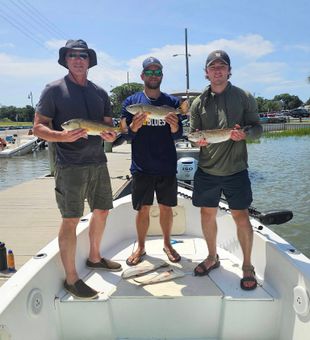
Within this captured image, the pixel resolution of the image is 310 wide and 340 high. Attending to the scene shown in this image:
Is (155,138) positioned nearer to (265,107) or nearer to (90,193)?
(90,193)

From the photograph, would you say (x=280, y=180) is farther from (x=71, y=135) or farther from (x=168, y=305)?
(x=71, y=135)

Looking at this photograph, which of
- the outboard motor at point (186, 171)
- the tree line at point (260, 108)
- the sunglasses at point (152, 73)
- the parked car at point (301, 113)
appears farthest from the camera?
the tree line at point (260, 108)

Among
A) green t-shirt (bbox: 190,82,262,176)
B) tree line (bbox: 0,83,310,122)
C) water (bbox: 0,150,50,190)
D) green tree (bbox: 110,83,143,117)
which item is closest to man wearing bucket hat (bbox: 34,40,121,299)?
green t-shirt (bbox: 190,82,262,176)

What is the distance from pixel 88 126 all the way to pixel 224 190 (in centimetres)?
141

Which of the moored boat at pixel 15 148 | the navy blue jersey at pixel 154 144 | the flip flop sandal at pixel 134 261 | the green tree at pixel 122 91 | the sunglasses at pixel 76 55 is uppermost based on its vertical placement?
the green tree at pixel 122 91

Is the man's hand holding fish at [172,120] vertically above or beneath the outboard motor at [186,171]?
above

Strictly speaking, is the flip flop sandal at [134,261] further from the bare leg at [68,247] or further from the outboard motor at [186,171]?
the outboard motor at [186,171]

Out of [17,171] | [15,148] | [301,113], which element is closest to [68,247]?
[17,171]

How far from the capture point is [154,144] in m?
3.73

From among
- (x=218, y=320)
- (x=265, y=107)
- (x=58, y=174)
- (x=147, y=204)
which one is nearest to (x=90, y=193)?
(x=58, y=174)

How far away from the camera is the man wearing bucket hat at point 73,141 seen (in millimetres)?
3014

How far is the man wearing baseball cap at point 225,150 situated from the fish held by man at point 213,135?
0.04m

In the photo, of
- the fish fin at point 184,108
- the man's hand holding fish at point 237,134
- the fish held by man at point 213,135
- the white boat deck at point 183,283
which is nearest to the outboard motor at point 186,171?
the white boat deck at point 183,283

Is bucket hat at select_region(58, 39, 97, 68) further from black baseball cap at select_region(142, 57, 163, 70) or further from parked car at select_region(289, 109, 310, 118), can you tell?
parked car at select_region(289, 109, 310, 118)
